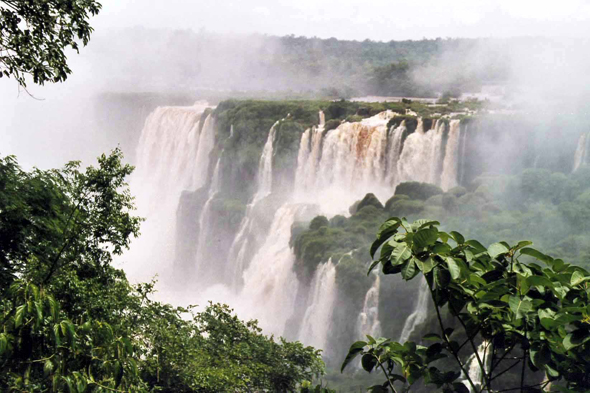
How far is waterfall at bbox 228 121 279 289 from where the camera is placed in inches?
1154

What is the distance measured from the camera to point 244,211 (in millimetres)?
31297

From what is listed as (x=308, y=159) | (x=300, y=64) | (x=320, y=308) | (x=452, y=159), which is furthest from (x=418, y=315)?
(x=300, y=64)

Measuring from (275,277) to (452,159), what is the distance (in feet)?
25.5

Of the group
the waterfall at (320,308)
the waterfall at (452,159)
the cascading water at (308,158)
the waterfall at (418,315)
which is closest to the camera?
the waterfall at (418,315)

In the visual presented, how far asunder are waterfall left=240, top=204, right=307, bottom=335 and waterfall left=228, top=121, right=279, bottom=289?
0.97 m

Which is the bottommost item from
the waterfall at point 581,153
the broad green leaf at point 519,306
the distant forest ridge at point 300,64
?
the broad green leaf at point 519,306

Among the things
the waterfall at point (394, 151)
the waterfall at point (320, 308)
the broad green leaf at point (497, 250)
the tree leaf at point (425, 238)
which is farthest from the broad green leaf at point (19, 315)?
the waterfall at point (394, 151)

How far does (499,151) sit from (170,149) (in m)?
20.8

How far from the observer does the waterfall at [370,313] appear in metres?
19.5

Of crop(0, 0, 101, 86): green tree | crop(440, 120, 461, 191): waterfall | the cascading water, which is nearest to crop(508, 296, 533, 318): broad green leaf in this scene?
crop(0, 0, 101, 86): green tree

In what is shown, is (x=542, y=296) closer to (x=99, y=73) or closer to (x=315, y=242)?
(x=315, y=242)

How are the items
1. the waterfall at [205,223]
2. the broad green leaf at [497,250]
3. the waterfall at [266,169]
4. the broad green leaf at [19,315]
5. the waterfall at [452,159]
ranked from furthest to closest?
the waterfall at [205,223]
the waterfall at [266,169]
the waterfall at [452,159]
the broad green leaf at [19,315]
the broad green leaf at [497,250]

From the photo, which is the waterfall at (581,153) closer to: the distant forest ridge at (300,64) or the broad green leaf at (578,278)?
the distant forest ridge at (300,64)

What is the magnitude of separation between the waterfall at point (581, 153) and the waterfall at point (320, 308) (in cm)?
887
